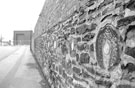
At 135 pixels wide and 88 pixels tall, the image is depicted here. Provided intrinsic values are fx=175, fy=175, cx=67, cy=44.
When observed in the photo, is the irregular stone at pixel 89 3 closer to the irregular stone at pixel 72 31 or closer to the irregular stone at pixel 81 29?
the irregular stone at pixel 81 29

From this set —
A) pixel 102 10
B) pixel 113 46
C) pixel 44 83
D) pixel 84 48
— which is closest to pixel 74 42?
pixel 84 48

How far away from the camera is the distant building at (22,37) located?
140ft

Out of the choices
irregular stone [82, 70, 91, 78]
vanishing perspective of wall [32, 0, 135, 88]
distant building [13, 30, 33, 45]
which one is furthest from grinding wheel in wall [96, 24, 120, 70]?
distant building [13, 30, 33, 45]

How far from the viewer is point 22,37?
44.7 metres

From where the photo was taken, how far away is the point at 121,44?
1.51m

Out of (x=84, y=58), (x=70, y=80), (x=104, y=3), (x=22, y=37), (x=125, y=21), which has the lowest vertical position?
(x=70, y=80)

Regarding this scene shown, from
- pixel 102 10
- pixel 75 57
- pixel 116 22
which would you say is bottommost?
pixel 75 57

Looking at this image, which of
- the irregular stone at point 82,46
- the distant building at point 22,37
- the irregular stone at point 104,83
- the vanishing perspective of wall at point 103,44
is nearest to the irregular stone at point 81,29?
the vanishing perspective of wall at point 103,44

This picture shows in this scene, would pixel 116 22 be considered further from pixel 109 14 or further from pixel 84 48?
pixel 84 48

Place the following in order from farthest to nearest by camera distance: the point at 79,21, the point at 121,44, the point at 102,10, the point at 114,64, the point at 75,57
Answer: the point at 75,57 → the point at 79,21 → the point at 102,10 → the point at 114,64 → the point at 121,44

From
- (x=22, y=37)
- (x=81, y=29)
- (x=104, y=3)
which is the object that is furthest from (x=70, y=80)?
(x=22, y=37)

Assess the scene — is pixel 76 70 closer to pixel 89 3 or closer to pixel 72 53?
pixel 72 53

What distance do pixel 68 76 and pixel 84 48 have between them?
3.36ft

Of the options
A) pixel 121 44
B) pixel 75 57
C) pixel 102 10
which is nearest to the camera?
pixel 121 44
